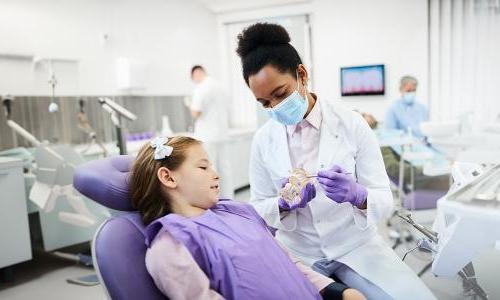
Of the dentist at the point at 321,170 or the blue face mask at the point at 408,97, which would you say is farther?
the blue face mask at the point at 408,97

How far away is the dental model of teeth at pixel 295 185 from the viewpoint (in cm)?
124

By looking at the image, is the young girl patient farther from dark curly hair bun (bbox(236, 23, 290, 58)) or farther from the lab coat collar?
dark curly hair bun (bbox(236, 23, 290, 58))

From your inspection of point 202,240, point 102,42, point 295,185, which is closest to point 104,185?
point 202,240

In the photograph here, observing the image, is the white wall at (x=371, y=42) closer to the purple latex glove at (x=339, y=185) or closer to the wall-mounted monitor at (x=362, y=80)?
the wall-mounted monitor at (x=362, y=80)

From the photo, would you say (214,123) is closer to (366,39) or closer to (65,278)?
(65,278)

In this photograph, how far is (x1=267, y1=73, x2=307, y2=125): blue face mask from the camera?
4.24ft

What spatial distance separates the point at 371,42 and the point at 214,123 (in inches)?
87.5

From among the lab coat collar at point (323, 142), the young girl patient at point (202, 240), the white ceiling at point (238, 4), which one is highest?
the white ceiling at point (238, 4)

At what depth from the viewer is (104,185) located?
1.14 m

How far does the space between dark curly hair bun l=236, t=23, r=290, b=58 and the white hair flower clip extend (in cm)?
41

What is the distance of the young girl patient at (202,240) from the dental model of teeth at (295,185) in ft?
0.41

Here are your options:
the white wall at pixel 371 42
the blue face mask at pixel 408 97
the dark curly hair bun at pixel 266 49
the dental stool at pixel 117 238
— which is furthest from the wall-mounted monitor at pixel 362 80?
the dental stool at pixel 117 238

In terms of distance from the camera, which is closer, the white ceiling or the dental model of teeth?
the dental model of teeth

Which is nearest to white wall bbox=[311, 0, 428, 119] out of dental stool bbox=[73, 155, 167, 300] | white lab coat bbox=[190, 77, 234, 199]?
white lab coat bbox=[190, 77, 234, 199]
